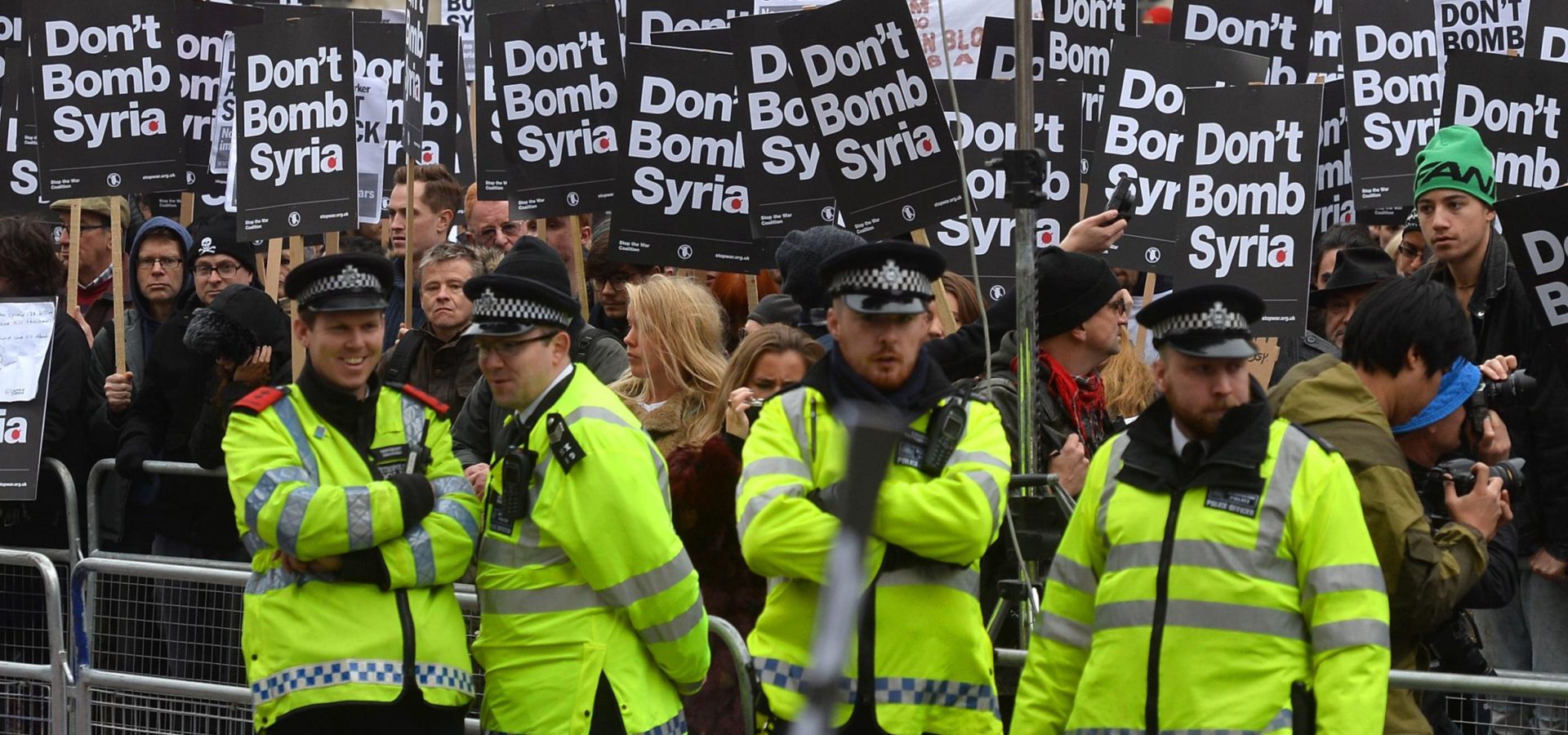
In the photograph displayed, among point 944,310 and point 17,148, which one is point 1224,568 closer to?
point 944,310

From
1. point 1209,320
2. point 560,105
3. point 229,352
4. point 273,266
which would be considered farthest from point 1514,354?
point 273,266

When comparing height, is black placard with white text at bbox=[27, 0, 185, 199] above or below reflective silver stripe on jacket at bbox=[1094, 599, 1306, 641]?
above

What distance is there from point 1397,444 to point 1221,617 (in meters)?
0.94

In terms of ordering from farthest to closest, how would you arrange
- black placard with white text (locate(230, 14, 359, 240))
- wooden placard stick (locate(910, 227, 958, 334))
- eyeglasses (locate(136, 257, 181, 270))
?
1. black placard with white text (locate(230, 14, 359, 240))
2. eyeglasses (locate(136, 257, 181, 270))
3. wooden placard stick (locate(910, 227, 958, 334))

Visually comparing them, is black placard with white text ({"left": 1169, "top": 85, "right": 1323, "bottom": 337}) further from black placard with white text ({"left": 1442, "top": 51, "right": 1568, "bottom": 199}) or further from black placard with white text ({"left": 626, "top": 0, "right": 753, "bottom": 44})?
black placard with white text ({"left": 626, "top": 0, "right": 753, "bottom": 44})

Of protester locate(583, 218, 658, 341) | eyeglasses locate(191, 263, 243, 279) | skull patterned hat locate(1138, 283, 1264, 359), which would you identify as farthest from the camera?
eyeglasses locate(191, 263, 243, 279)

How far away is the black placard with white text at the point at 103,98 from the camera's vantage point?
10094mm

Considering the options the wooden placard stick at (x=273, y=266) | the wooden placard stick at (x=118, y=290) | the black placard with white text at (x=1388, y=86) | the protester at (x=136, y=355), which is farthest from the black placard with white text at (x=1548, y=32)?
the wooden placard stick at (x=118, y=290)

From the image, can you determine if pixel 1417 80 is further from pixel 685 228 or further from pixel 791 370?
pixel 791 370

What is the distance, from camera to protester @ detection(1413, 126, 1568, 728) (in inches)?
264

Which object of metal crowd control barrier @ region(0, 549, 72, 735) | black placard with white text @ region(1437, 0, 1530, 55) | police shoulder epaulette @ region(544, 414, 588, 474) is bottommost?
metal crowd control barrier @ region(0, 549, 72, 735)

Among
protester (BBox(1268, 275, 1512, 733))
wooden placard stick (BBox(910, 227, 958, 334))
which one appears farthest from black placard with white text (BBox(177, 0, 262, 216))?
protester (BBox(1268, 275, 1512, 733))

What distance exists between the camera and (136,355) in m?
9.59

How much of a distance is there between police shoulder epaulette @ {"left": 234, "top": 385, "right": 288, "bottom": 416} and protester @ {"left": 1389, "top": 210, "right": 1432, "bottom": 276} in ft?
15.8
